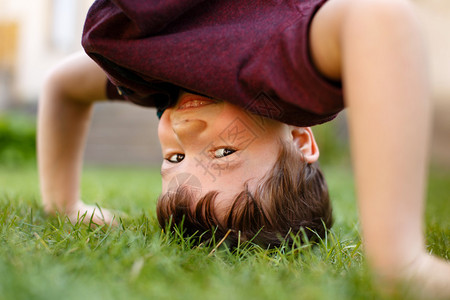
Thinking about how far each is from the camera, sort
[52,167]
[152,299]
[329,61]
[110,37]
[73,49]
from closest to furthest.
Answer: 1. [152,299]
2. [329,61]
3. [110,37]
4. [52,167]
5. [73,49]

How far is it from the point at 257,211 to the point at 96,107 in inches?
220

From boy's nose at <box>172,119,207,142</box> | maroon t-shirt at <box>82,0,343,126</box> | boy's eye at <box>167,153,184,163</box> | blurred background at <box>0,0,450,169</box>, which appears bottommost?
blurred background at <box>0,0,450,169</box>

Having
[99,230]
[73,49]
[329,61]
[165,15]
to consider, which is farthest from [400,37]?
[73,49]

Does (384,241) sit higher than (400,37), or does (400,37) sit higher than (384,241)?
(400,37)

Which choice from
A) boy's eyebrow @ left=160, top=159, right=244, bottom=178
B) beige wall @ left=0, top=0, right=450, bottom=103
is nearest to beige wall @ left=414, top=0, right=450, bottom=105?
beige wall @ left=0, top=0, right=450, bottom=103

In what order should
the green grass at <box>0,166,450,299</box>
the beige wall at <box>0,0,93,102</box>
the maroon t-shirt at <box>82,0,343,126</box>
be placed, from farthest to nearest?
the beige wall at <box>0,0,93,102</box> → the maroon t-shirt at <box>82,0,343,126</box> → the green grass at <box>0,166,450,299</box>

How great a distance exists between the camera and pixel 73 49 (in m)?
7.11

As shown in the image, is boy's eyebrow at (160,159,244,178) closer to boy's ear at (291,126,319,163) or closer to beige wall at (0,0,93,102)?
boy's ear at (291,126,319,163)

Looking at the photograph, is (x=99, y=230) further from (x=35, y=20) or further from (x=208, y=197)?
(x=35, y=20)

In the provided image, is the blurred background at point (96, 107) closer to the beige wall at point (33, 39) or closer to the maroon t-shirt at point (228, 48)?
the beige wall at point (33, 39)

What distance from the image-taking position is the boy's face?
3.05 ft

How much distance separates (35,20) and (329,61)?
24.0 ft

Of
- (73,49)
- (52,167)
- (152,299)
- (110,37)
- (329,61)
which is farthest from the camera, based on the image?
(73,49)

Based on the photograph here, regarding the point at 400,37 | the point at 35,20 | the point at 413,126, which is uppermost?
the point at 400,37
